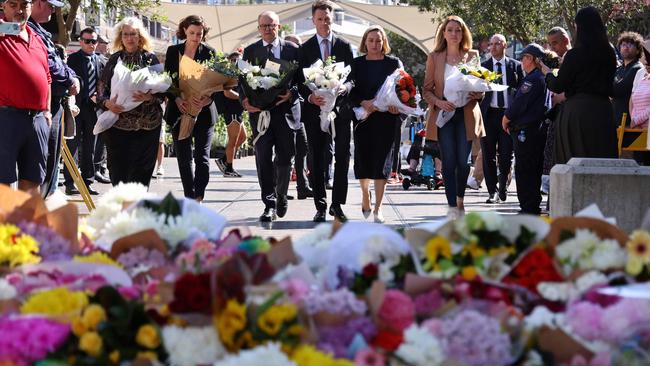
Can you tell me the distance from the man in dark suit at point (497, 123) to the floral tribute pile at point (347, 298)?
40.8ft

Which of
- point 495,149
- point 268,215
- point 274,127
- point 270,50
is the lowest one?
point 268,215

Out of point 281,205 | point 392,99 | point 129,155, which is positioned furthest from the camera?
point 281,205

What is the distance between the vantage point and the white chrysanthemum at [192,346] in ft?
9.28

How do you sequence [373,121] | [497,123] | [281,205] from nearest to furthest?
[373,121], [281,205], [497,123]

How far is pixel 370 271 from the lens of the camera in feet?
10.6

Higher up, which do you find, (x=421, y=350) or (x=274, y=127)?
(x=421, y=350)

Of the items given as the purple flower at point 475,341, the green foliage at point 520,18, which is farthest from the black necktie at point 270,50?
the green foliage at point 520,18

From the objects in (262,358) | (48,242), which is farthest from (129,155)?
(262,358)

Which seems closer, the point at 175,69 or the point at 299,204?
the point at 175,69

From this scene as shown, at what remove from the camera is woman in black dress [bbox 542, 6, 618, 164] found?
35.4 ft

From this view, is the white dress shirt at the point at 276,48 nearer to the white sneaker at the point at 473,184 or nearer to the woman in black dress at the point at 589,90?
the woman in black dress at the point at 589,90

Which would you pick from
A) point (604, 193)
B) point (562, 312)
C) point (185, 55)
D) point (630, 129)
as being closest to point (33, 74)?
point (185, 55)

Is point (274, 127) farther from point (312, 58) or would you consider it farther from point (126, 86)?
point (126, 86)

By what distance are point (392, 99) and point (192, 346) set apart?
941 centimetres
